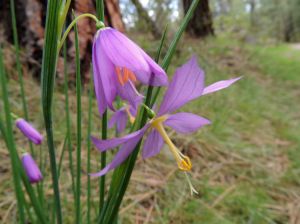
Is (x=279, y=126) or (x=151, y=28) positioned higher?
(x=151, y=28)

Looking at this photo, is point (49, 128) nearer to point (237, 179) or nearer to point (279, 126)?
point (237, 179)

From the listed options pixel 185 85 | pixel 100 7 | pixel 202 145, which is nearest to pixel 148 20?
pixel 202 145

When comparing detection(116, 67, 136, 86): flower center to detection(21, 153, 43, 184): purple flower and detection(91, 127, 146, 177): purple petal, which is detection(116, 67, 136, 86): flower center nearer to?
detection(91, 127, 146, 177): purple petal

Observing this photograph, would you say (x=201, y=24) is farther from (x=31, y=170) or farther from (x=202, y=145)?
(x=31, y=170)

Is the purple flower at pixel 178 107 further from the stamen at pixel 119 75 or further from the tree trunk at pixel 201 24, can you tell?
the tree trunk at pixel 201 24

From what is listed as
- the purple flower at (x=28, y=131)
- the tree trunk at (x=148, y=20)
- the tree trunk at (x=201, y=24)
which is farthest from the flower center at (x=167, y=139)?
the tree trunk at (x=201, y=24)

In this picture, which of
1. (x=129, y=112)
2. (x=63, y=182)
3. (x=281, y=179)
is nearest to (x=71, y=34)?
(x=63, y=182)
